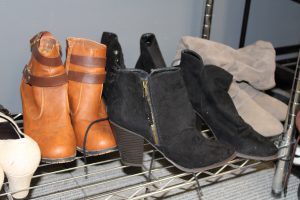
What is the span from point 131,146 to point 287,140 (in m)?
0.42

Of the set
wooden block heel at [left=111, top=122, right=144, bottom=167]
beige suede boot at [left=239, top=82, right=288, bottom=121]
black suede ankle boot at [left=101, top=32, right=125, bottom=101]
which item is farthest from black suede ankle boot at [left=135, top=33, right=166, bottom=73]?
beige suede boot at [left=239, top=82, right=288, bottom=121]

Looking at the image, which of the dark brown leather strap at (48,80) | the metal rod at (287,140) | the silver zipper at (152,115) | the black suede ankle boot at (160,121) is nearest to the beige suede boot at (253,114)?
the metal rod at (287,140)

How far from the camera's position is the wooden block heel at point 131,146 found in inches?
33.9

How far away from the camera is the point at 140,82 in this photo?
0.82 metres

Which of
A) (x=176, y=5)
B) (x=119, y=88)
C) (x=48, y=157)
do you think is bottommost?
(x=48, y=157)

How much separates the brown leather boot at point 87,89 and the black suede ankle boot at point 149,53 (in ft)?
0.30

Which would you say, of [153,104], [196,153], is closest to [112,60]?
[153,104]

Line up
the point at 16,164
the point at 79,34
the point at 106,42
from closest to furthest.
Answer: the point at 16,164 < the point at 106,42 < the point at 79,34

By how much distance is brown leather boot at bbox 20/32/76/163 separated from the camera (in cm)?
84

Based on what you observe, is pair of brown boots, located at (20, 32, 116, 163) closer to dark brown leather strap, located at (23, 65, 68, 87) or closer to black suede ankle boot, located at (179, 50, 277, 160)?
dark brown leather strap, located at (23, 65, 68, 87)

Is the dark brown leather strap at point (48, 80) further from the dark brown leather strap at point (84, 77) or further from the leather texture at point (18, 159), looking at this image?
the leather texture at point (18, 159)

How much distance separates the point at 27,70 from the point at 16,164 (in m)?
0.23

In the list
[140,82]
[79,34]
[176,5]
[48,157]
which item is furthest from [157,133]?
[176,5]

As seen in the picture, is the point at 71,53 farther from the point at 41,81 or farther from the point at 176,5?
the point at 176,5
